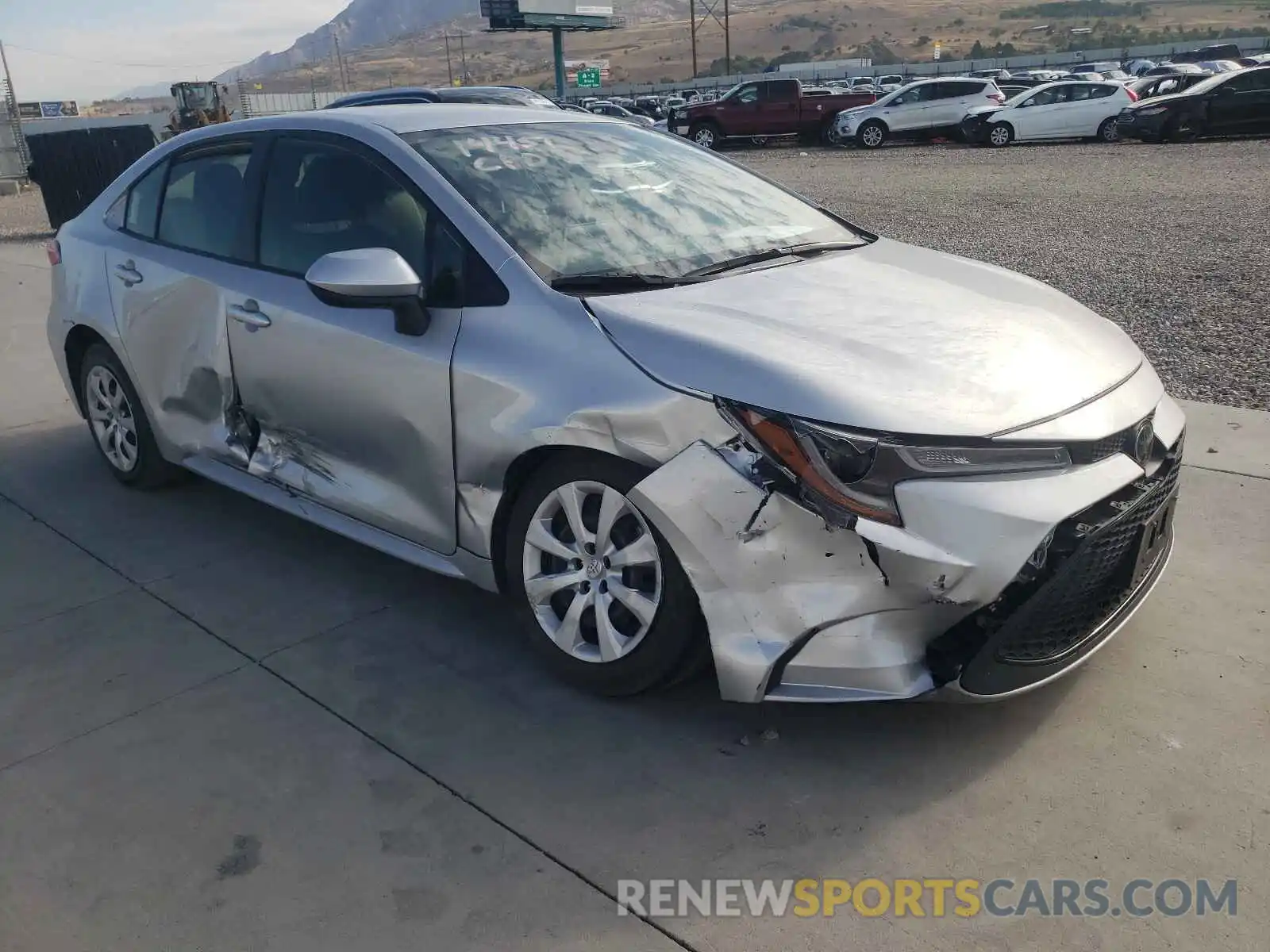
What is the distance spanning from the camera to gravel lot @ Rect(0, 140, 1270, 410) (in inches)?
277

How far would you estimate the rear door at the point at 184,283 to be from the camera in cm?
421

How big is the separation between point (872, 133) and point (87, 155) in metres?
16.1

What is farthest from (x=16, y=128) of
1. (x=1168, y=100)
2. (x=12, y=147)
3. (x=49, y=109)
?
(x=49, y=109)

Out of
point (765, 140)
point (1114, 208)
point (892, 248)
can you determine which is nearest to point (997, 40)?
point (765, 140)

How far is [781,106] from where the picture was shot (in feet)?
87.0

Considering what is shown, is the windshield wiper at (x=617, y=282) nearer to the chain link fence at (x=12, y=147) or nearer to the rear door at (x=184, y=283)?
the rear door at (x=184, y=283)

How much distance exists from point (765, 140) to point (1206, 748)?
26929 mm

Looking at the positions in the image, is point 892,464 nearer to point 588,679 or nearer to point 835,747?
point 835,747

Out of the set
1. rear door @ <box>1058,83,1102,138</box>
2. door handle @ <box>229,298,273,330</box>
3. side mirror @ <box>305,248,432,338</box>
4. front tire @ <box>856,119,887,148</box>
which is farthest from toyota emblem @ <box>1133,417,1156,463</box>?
front tire @ <box>856,119,887,148</box>

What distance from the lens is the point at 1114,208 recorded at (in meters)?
12.8

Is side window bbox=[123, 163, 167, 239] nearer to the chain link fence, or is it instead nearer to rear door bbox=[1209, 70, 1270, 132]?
rear door bbox=[1209, 70, 1270, 132]

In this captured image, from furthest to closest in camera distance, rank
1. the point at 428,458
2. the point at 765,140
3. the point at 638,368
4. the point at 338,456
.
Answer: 1. the point at 765,140
2. the point at 338,456
3. the point at 428,458
4. the point at 638,368

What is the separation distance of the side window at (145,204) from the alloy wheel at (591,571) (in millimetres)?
2645

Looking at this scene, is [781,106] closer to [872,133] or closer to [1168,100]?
[872,133]
